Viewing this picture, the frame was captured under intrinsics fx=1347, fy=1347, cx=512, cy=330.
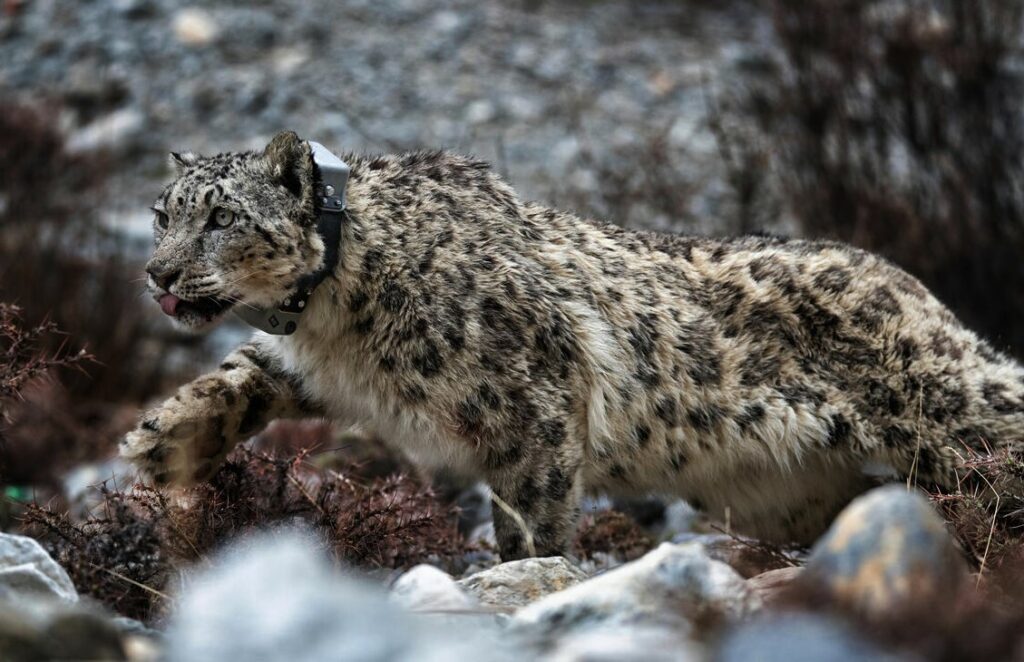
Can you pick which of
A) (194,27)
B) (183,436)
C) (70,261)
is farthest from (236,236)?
(194,27)

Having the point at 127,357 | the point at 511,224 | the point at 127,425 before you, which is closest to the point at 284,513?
the point at 511,224

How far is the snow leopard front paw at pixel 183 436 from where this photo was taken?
517cm

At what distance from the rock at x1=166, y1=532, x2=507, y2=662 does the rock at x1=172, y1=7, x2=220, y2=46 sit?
12307 millimetres

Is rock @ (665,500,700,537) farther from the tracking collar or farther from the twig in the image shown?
the twig

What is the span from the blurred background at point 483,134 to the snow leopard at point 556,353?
678 millimetres

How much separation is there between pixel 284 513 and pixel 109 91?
8.80 metres

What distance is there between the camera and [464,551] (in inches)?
235

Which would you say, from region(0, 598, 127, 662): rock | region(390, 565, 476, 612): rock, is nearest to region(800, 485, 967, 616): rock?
region(390, 565, 476, 612): rock

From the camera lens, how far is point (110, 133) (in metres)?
12.5

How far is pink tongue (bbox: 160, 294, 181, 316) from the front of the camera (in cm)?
492

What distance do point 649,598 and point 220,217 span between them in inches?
97.1

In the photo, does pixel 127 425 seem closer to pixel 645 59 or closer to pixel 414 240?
pixel 414 240

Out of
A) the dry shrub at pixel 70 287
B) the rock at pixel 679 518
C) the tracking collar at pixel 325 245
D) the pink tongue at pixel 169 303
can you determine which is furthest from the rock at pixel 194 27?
the pink tongue at pixel 169 303

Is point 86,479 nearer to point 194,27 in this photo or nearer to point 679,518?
point 679,518
